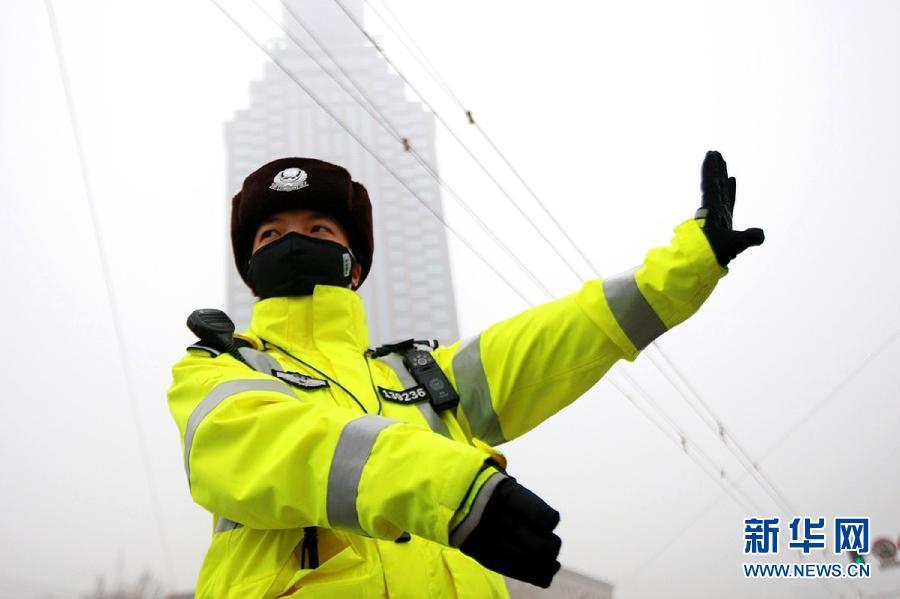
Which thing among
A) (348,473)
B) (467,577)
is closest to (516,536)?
(348,473)

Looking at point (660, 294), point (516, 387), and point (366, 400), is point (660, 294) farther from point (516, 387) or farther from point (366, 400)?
point (366, 400)

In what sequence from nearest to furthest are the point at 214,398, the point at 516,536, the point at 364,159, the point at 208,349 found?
the point at 516,536 < the point at 214,398 < the point at 208,349 < the point at 364,159

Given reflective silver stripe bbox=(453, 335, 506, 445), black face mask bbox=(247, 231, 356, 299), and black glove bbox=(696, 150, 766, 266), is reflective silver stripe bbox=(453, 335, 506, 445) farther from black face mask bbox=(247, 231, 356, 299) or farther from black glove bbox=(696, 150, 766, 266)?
black glove bbox=(696, 150, 766, 266)

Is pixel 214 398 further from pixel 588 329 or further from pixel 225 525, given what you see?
pixel 588 329

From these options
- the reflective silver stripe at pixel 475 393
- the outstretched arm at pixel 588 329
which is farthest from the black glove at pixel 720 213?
the reflective silver stripe at pixel 475 393

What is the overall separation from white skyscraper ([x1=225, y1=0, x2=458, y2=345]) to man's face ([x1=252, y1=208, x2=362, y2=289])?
6.28 metres

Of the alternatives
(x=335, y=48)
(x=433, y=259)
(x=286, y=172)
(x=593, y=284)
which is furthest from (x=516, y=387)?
(x=335, y=48)

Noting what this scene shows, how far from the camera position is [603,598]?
5.27 m

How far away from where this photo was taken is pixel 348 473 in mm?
872

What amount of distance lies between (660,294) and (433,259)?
874cm

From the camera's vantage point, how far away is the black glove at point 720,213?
1385mm

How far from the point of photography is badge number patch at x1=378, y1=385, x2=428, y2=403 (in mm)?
1376

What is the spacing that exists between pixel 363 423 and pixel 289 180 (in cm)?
96

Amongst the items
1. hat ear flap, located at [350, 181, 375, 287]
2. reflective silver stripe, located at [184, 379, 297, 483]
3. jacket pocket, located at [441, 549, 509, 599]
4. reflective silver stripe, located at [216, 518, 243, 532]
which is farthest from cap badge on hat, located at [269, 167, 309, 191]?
jacket pocket, located at [441, 549, 509, 599]
